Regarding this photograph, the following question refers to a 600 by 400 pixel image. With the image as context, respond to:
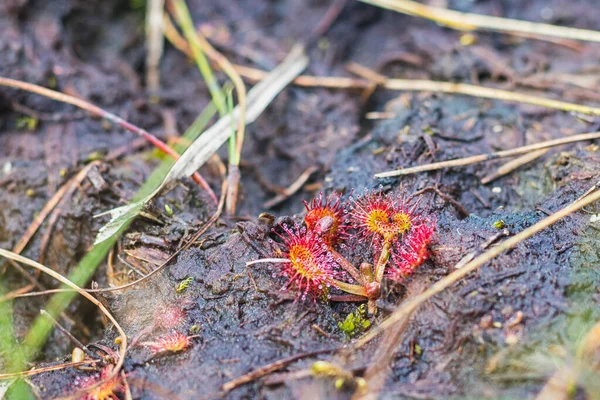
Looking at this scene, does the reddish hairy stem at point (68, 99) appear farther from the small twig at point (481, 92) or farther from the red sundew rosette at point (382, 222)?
the small twig at point (481, 92)

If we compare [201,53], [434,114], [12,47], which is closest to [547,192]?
[434,114]

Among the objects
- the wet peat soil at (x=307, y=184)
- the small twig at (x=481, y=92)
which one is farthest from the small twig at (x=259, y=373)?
the small twig at (x=481, y=92)

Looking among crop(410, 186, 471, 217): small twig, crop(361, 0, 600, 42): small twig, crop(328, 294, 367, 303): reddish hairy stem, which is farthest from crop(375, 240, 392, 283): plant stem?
crop(361, 0, 600, 42): small twig

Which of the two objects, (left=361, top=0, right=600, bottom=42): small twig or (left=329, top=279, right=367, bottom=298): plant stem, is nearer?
(left=329, top=279, right=367, bottom=298): plant stem

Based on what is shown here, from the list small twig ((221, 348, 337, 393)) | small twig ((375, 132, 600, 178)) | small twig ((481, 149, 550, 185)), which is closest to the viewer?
small twig ((221, 348, 337, 393))

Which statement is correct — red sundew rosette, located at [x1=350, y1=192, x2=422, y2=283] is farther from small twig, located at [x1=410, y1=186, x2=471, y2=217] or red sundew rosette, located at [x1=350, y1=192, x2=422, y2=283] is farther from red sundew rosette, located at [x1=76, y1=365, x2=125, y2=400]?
red sundew rosette, located at [x1=76, y1=365, x2=125, y2=400]
